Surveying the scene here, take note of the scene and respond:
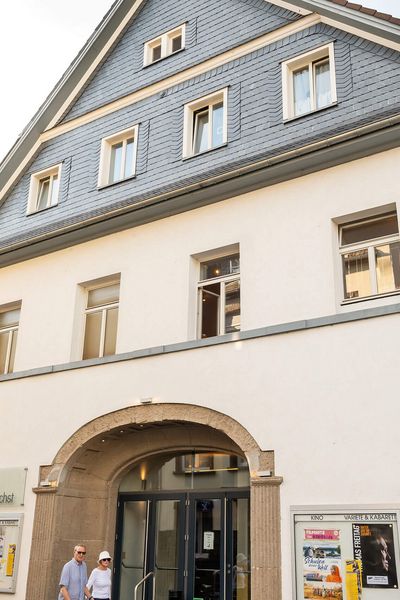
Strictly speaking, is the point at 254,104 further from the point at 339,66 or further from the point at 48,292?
the point at 48,292

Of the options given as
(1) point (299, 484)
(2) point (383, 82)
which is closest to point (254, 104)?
(2) point (383, 82)

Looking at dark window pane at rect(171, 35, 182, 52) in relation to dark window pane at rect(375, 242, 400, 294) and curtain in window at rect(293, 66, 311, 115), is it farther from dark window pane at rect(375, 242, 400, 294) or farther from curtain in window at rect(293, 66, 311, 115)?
dark window pane at rect(375, 242, 400, 294)

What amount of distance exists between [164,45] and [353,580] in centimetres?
1134

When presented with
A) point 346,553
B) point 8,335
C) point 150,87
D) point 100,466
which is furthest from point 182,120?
point 346,553

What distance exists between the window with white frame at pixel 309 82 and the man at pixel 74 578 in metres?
8.26

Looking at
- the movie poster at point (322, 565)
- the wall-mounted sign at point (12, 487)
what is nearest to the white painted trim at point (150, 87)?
the wall-mounted sign at point (12, 487)

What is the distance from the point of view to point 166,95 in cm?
1415

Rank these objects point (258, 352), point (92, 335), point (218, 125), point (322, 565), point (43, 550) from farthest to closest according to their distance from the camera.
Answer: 1. point (92, 335)
2. point (218, 125)
3. point (43, 550)
4. point (258, 352)
5. point (322, 565)

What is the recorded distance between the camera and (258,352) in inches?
417

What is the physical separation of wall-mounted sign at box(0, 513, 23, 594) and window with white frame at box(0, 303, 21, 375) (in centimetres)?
322

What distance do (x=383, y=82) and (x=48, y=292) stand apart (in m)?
7.59

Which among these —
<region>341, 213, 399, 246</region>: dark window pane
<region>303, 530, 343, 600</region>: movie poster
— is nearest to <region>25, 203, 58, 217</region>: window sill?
<region>341, 213, 399, 246</region>: dark window pane

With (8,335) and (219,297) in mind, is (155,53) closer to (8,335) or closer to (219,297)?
(219,297)

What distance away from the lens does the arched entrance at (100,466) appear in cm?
1135
